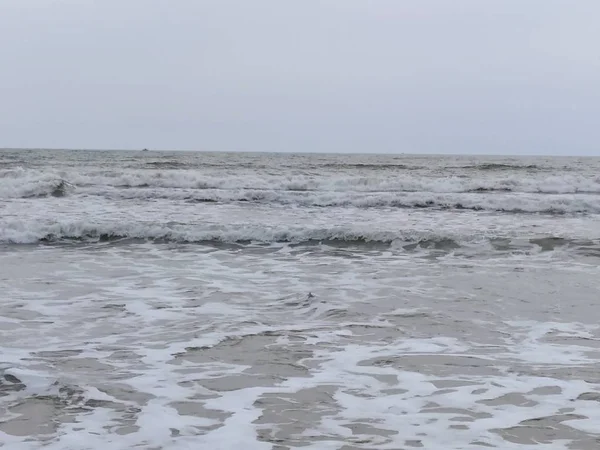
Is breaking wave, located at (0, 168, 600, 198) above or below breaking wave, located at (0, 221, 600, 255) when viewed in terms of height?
above

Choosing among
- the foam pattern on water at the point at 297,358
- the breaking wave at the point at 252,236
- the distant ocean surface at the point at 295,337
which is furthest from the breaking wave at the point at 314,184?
the foam pattern on water at the point at 297,358

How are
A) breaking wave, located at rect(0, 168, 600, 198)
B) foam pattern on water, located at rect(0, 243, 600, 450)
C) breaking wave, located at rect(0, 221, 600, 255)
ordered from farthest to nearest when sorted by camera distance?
breaking wave, located at rect(0, 168, 600, 198), breaking wave, located at rect(0, 221, 600, 255), foam pattern on water, located at rect(0, 243, 600, 450)

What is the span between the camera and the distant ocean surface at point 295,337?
11.1ft

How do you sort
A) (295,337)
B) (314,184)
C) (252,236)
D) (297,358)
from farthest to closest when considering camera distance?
(314,184)
(252,236)
(295,337)
(297,358)

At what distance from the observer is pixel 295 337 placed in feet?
16.8

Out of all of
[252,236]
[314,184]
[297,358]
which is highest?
[314,184]

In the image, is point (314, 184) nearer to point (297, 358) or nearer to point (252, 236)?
point (252, 236)

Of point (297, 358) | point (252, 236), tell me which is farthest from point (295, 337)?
point (252, 236)

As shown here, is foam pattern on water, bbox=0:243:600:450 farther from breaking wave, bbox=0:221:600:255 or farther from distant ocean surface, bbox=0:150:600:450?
breaking wave, bbox=0:221:600:255

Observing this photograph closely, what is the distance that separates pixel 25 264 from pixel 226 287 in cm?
309

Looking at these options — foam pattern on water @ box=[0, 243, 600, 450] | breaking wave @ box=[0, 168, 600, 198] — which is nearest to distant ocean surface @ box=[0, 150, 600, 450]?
foam pattern on water @ box=[0, 243, 600, 450]

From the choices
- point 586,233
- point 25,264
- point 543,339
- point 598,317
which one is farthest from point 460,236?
point 25,264

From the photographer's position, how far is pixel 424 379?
4145mm

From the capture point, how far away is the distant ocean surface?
338cm
